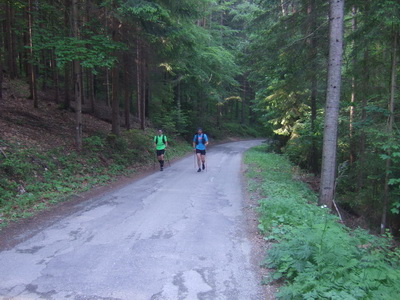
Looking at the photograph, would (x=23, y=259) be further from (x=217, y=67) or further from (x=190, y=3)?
(x=217, y=67)

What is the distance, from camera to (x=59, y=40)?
37.2 ft

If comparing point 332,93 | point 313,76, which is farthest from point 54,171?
point 313,76

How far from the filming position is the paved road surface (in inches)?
151

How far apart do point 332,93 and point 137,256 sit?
21.2 feet

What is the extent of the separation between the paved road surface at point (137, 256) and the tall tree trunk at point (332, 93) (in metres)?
2.63

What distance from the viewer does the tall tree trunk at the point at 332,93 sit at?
7.70 metres

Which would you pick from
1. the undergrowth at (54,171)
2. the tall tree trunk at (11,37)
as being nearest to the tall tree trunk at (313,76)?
the undergrowth at (54,171)

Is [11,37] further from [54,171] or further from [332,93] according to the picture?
[332,93]

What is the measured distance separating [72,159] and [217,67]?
18.8 meters

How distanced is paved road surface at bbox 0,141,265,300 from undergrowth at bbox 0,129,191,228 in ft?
4.48

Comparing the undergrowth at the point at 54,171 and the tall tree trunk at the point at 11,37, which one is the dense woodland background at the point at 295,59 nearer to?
the tall tree trunk at the point at 11,37

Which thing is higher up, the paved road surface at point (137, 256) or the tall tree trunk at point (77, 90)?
the tall tree trunk at point (77, 90)

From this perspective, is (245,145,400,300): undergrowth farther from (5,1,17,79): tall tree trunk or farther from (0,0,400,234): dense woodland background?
(5,1,17,79): tall tree trunk

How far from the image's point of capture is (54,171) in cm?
1009
